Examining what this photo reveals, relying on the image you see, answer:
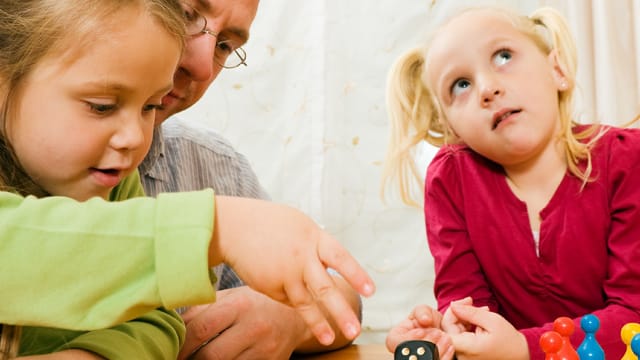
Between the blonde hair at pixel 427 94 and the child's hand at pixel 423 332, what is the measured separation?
1.39 ft

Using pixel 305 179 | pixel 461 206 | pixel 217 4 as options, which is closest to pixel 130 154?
pixel 217 4

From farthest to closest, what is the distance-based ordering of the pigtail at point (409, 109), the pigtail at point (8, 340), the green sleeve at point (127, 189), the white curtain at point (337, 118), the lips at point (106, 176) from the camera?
the white curtain at point (337, 118) < the pigtail at point (409, 109) < the green sleeve at point (127, 189) < the lips at point (106, 176) < the pigtail at point (8, 340)

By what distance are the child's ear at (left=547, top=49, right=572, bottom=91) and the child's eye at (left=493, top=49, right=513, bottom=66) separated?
95mm

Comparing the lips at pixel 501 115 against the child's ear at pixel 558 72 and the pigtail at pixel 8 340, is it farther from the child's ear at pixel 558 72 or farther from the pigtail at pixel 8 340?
the pigtail at pixel 8 340

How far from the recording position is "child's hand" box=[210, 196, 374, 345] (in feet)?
1.72

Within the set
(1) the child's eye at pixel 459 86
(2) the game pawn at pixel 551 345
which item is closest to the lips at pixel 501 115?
(1) the child's eye at pixel 459 86

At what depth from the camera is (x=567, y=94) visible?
1244 millimetres

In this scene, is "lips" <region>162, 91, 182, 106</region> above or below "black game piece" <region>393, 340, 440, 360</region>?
above

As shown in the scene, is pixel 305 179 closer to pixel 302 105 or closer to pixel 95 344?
pixel 302 105

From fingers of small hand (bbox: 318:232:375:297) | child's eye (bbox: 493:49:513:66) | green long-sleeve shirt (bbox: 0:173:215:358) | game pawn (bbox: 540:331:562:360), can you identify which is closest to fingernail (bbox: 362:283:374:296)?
fingers of small hand (bbox: 318:232:375:297)

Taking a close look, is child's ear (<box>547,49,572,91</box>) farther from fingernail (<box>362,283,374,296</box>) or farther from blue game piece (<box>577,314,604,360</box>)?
fingernail (<box>362,283,374,296</box>)

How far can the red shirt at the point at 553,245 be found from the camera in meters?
→ 1.13

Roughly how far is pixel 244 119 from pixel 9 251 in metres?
1.40

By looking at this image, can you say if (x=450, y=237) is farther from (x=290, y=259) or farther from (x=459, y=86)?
(x=290, y=259)
